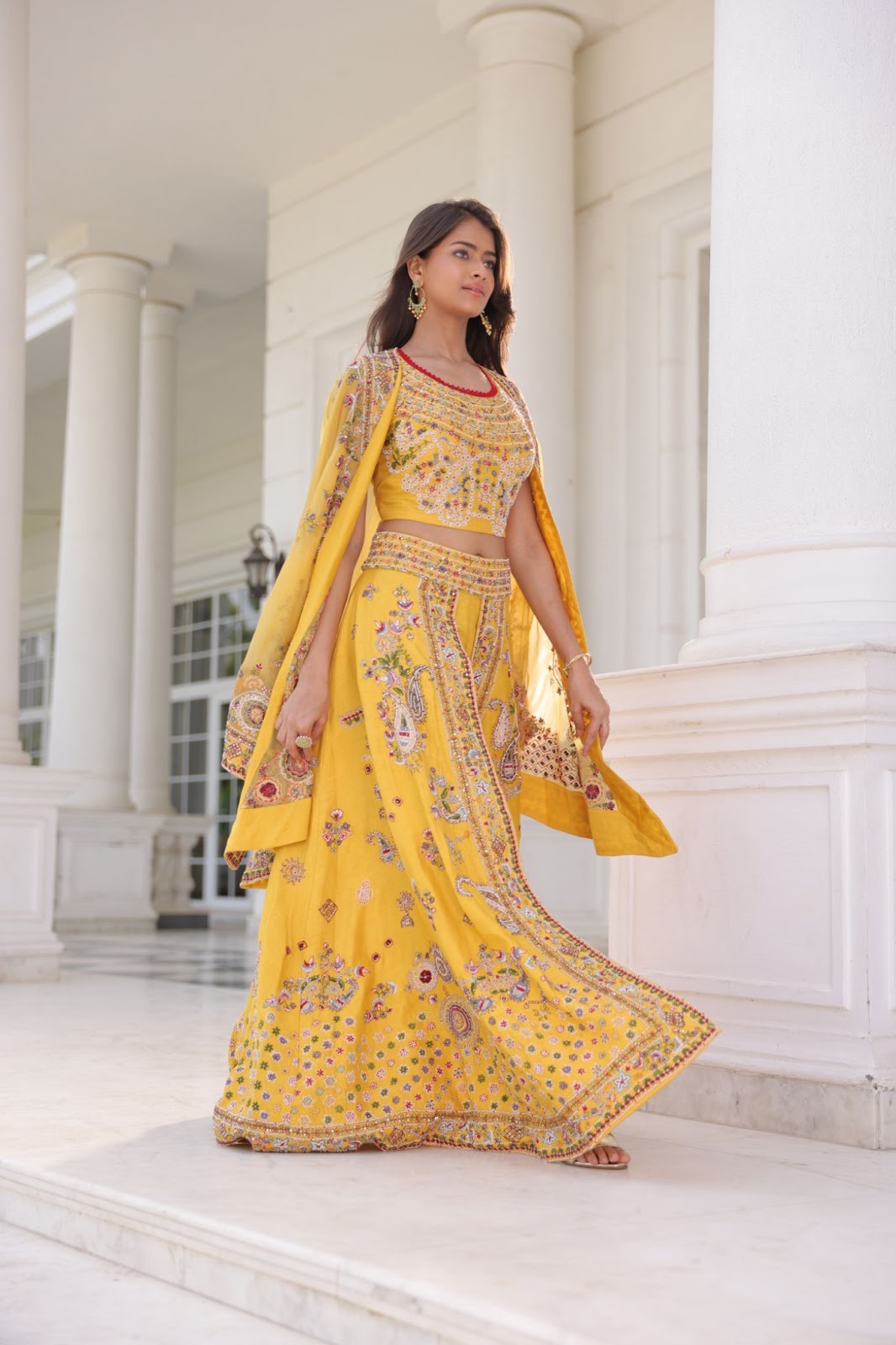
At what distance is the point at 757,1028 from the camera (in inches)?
115

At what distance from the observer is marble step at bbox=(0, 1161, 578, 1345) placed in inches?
64.7

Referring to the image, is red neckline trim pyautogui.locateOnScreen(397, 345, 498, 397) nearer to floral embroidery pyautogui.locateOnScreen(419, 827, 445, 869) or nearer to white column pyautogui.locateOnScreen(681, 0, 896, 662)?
white column pyautogui.locateOnScreen(681, 0, 896, 662)

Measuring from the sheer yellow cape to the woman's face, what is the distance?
0.15 m

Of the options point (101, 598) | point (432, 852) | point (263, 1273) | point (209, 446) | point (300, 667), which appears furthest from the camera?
point (209, 446)

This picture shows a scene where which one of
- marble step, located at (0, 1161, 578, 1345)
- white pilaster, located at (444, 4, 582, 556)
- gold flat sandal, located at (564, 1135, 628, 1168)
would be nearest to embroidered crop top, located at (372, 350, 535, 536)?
gold flat sandal, located at (564, 1135, 628, 1168)

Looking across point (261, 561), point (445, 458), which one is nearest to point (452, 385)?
point (445, 458)

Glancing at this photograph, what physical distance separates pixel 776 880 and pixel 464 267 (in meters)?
1.26

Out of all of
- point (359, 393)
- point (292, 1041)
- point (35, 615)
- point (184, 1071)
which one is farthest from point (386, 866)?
point (35, 615)

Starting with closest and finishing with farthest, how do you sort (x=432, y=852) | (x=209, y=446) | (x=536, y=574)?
1. (x=432, y=852)
2. (x=536, y=574)
3. (x=209, y=446)

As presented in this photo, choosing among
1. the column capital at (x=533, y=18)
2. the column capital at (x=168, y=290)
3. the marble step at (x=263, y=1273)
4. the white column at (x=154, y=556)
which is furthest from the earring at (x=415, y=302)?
the white column at (x=154, y=556)

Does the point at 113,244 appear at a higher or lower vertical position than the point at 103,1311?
higher

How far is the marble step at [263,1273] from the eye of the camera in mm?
1645

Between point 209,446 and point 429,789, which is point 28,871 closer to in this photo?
point 429,789

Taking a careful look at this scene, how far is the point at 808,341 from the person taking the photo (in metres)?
3.05
